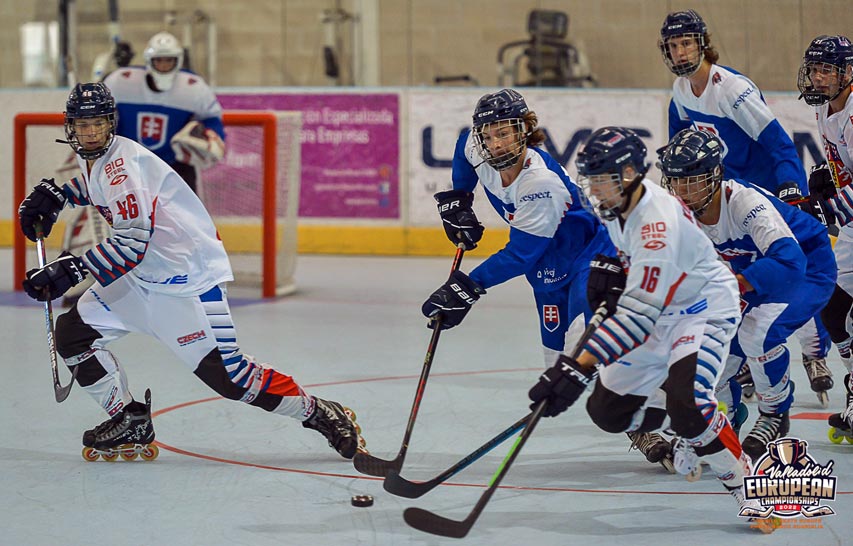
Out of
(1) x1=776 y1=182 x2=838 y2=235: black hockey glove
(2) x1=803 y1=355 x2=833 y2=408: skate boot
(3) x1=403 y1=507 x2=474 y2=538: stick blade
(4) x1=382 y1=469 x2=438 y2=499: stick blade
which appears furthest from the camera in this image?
(2) x1=803 y1=355 x2=833 y2=408: skate boot

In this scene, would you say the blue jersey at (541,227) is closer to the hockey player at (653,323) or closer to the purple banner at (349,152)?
the hockey player at (653,323)

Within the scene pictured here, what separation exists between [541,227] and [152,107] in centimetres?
383

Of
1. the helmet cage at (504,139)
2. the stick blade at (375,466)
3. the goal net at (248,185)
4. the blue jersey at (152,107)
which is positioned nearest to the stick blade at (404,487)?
the stick blade at (375,466)

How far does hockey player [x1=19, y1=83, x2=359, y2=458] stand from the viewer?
3941 millimetres

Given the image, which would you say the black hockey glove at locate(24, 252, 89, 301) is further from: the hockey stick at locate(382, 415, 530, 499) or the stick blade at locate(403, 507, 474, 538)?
the stick blade at locate(403, 507, 474, 538)

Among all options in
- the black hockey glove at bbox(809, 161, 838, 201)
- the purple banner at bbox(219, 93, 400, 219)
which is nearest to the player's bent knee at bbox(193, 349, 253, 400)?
the black hockey glove at bbox(809, 161, 838, 201)

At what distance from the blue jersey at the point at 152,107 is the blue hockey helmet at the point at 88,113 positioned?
316 cm

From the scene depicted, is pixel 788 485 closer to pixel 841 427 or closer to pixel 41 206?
pixel 841 427

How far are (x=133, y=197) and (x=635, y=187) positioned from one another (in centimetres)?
164

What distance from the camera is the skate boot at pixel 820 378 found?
5016 mm

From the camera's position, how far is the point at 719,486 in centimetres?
385

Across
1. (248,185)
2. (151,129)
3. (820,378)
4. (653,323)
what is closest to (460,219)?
(653,323)

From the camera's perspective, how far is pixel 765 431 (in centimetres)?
416

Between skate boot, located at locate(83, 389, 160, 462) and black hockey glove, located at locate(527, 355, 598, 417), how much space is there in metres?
1.59
